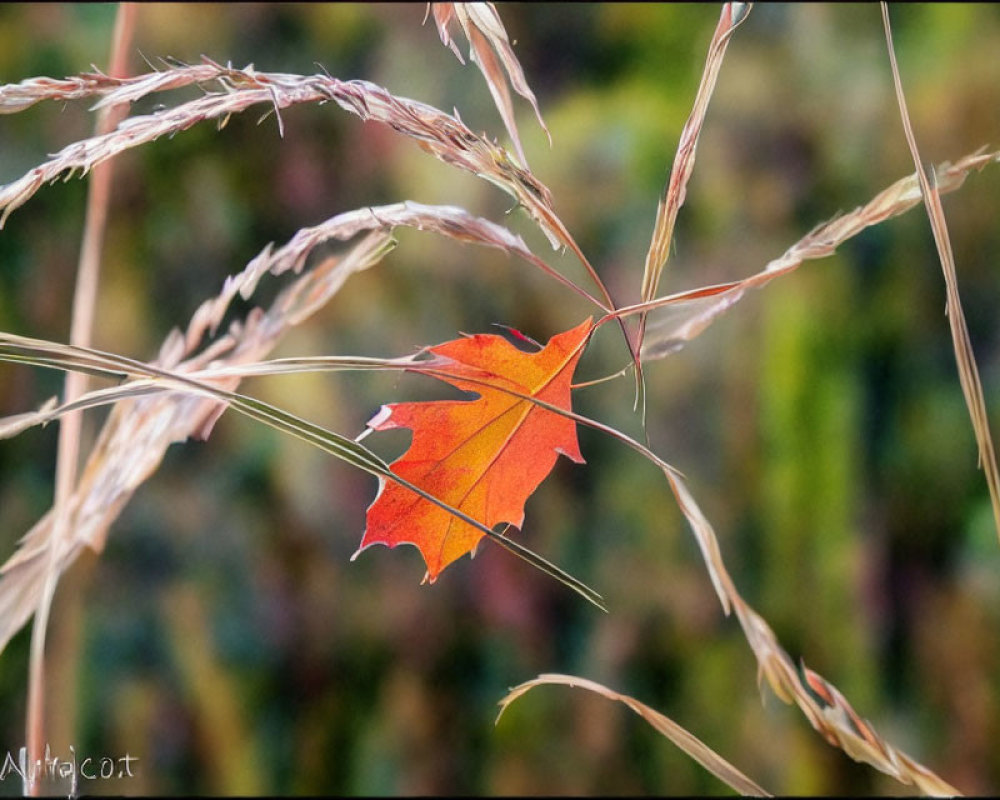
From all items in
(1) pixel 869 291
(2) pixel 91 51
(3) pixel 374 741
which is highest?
(2) pixel 91 51

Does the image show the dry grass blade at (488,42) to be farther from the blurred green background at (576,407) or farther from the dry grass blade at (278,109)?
the blurred green background at (576,407)

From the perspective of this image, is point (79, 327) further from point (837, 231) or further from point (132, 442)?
point (837, 231)

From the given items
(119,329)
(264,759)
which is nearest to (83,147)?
(119,329)

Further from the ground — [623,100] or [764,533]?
[623,100]

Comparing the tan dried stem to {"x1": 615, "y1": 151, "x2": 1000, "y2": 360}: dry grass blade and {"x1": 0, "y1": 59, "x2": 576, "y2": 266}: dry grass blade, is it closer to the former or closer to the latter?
{"x1": 0, "y1": 59, "x2": 576, "y2": 266}: dry grass blade

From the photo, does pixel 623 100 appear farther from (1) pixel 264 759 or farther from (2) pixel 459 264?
(1) pixel 264 759

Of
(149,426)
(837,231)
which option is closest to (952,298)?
(837,231)
